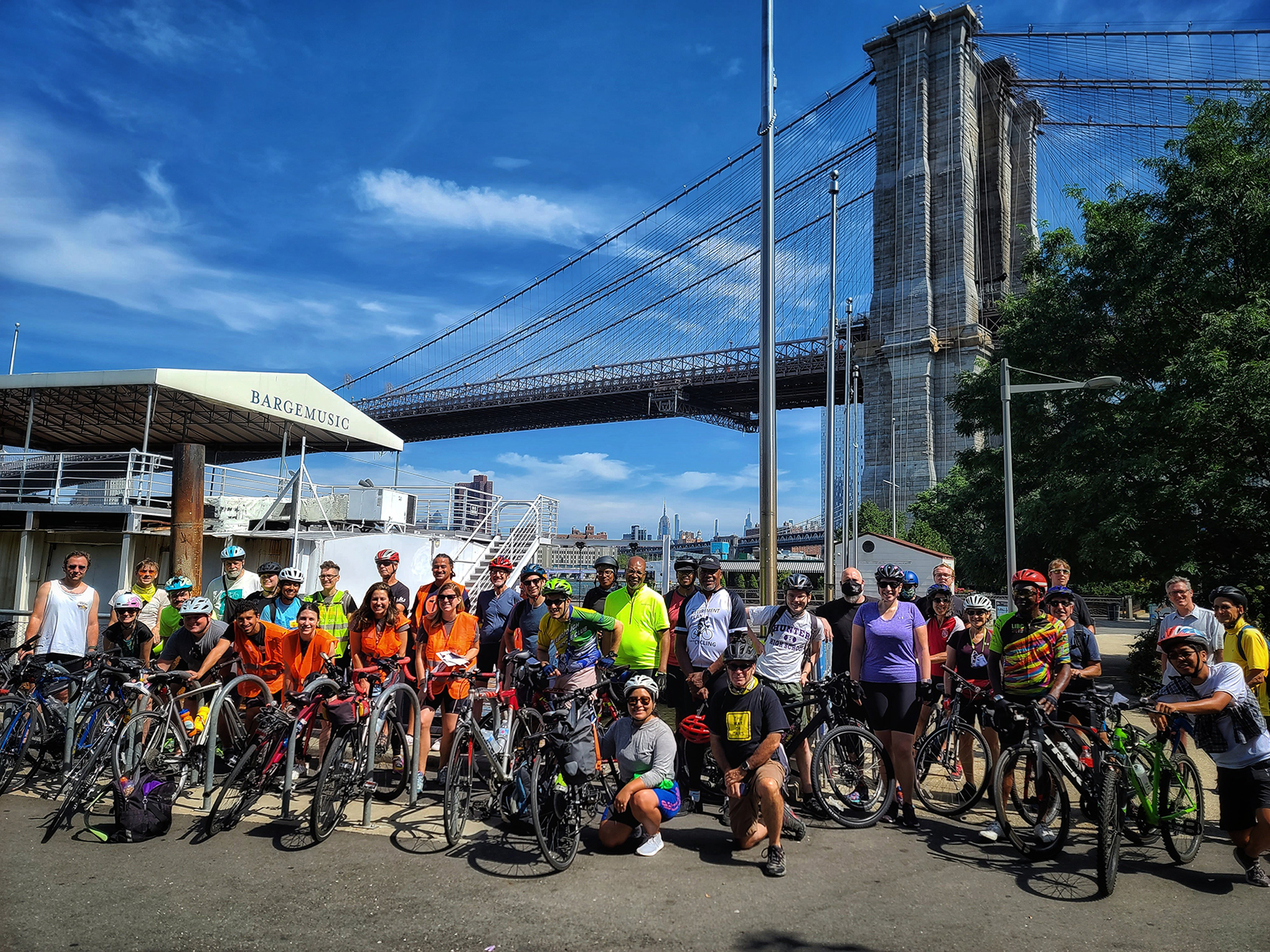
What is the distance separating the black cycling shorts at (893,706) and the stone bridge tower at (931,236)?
39127 mm

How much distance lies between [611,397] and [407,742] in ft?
178

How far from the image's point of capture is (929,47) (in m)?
47.6

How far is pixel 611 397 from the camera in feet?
197

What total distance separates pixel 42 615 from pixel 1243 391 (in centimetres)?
1524

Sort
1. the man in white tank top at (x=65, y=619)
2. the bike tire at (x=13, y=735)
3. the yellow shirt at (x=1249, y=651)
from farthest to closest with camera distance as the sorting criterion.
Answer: the man in white tank top at (x=65, y=619) < the bike tire at (x=13, y=735) < the yellow shirt at (x=1249, y=651)

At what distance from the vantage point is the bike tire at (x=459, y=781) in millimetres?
5402

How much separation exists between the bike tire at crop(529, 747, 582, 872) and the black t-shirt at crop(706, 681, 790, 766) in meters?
1.10

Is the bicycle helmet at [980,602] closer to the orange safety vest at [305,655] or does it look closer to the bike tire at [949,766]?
the bike tire at [949,766]

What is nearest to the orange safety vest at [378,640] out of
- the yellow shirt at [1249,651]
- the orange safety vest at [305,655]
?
the orange safety vest at [305,655]

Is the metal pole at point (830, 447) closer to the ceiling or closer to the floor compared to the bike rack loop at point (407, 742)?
closer to the ceiling

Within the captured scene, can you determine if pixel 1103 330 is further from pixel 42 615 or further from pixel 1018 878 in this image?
pixel 42 615

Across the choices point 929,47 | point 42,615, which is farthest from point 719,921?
point 929,47

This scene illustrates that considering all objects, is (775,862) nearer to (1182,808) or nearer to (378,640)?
(1182,808)

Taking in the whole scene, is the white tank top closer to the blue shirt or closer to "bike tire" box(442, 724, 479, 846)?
the blue shirt
